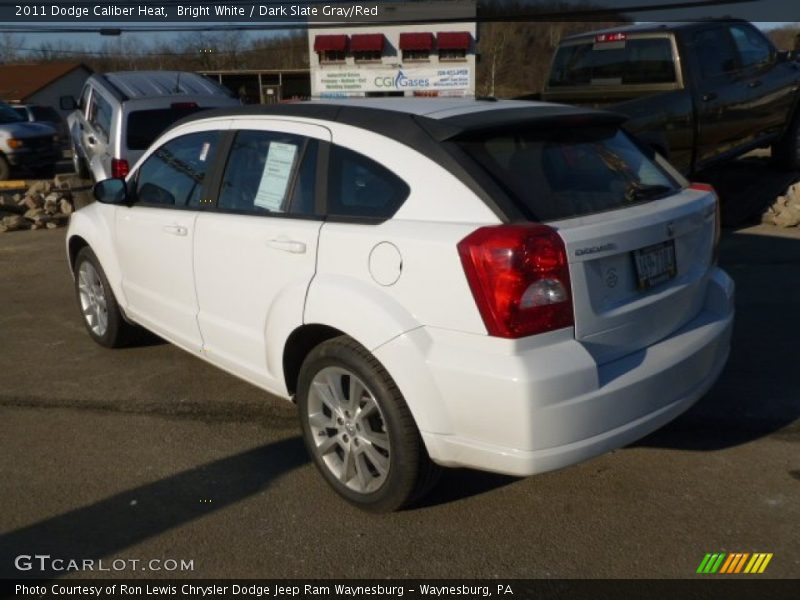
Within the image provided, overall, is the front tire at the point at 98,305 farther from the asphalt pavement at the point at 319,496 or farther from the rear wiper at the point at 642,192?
the rear wiper at the point at 642,192

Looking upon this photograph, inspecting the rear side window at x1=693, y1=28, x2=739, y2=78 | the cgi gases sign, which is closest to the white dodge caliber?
the rear side window at x1=693, y1=28, x2=739, y2=78

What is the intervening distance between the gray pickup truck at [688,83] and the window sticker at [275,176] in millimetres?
4618

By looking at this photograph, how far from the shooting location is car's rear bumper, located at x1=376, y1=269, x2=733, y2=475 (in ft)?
9.29

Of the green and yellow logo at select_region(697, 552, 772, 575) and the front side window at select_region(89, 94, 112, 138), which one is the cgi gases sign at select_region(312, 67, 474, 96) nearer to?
the front side window at select_region(89, 94, 112, 138)

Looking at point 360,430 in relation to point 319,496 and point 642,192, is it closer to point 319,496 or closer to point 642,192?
point 319,496

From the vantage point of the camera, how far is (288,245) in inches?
141

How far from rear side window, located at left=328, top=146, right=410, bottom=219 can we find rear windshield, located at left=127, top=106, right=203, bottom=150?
6446 millimetres

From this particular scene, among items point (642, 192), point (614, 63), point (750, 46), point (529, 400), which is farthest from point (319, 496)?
point (750, 46)

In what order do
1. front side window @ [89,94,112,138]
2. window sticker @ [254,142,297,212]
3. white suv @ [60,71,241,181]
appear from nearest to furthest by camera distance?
window sticker @ [254,142,297,212] → white suv @ [60,71,241,181] → front side window @ [89,94,112,138]

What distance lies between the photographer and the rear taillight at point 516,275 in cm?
285

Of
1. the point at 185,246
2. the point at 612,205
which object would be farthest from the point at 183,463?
the point at 612,205

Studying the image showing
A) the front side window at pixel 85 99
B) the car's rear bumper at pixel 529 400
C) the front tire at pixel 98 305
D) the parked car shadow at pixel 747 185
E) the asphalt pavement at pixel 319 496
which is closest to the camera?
the car's rear bumper at pixel 529 400
